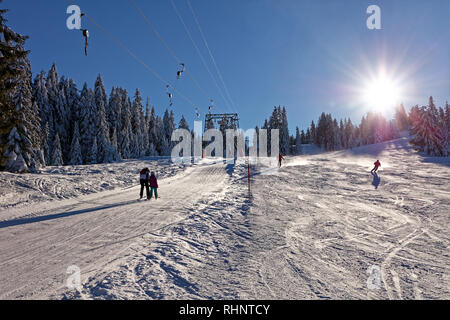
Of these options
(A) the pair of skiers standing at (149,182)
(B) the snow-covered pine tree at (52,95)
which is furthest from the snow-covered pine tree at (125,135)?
(A) the pair of skiers standing at (149,182)

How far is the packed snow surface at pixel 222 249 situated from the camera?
150 inches

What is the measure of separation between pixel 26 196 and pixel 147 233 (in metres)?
9.95

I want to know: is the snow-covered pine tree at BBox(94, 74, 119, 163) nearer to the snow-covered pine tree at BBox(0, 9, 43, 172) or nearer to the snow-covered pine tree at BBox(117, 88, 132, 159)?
the snow-covered pine tree at BBox(117, 88, 132, 159)

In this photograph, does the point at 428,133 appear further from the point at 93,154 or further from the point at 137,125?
the point at 93,154

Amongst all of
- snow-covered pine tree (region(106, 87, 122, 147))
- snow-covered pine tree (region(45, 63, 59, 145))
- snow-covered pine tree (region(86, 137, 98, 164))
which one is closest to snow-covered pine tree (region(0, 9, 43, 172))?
snow-covered pine tree (region(86, 137, 98, 164))

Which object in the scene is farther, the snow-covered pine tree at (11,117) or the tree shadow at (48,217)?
the snow-covered pine tree at (11,117)

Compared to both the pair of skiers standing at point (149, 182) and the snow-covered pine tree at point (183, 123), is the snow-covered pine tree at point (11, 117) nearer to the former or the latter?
the pair of skiers standing at point (149, 182)

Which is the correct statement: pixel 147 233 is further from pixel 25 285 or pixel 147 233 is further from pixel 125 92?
pixel 125 92

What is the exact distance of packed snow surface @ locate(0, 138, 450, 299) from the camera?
3.81 m

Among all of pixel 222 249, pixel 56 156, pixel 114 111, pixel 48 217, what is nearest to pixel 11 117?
pixel 48 217

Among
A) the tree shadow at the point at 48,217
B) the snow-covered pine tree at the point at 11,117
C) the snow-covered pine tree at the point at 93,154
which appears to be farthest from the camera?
the snow-covered pine tree at the point at 93,154

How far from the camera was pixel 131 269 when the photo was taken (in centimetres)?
433

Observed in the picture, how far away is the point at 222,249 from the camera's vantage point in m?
5.55

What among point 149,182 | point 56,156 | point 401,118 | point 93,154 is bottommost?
point 149,182
